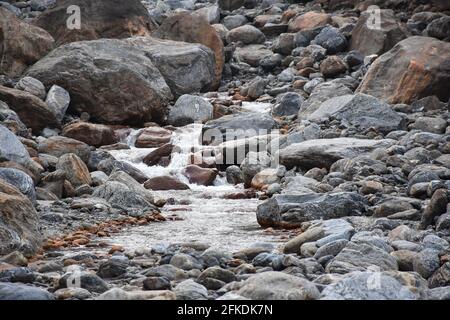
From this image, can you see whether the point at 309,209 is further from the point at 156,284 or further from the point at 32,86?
the point at 32,86

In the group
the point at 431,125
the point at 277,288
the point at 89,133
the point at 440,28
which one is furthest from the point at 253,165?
the point at 440,28

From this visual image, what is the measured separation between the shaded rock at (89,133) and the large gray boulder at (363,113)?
11.8ft

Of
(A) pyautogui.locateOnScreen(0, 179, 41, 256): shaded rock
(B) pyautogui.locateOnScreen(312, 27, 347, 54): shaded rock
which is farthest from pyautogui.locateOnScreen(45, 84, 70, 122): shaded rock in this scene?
(A) pyautogui.locateOnScreen(0, 179, 41, 256): shaded rock

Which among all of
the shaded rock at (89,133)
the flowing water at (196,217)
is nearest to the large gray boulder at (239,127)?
the flowing water at (196,217)

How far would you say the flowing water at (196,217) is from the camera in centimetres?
802

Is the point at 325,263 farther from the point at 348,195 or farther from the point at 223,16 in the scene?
the point at 223,16

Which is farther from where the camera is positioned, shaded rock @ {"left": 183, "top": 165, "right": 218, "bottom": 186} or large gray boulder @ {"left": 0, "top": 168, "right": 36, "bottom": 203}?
shaded rock @ {"left": 183, "top": 165, "right": 218, "bottom": 186}

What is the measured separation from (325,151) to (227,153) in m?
1.81

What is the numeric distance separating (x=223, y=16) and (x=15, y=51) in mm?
7851

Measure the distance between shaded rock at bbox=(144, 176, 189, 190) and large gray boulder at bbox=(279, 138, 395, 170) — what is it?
1535 millimetres

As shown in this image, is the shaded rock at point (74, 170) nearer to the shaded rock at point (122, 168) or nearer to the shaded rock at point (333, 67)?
the shaded rock at point (122, 168)

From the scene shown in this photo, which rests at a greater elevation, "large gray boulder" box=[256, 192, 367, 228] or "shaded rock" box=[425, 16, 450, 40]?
"shaded rock" box=[425, 16, 450, 40]

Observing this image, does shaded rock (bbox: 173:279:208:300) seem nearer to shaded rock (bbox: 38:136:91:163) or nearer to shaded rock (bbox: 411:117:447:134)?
shaded rock (bbox: 38:136:91:163)

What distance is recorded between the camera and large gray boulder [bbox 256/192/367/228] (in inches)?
338
